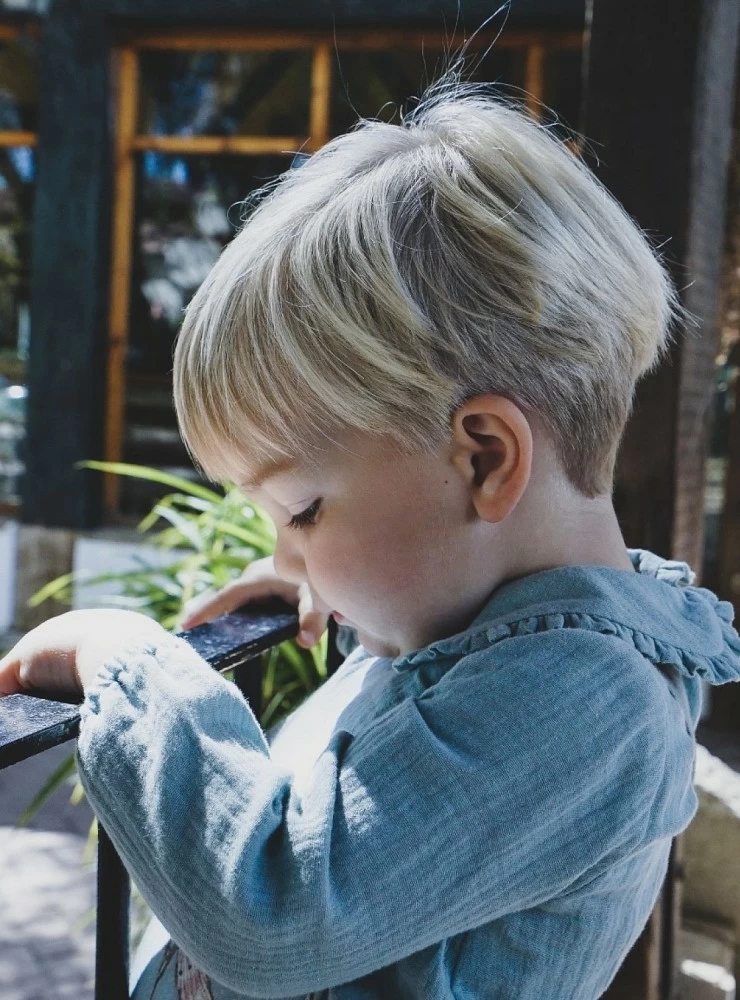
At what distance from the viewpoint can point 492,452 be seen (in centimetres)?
94

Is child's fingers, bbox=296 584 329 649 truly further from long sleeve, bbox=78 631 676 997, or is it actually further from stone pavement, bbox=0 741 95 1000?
stone pavement, bbox=0 741 95 1000

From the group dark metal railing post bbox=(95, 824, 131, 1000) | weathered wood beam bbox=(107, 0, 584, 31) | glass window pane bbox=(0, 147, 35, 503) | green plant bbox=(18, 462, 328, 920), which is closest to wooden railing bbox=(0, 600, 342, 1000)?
dark metal railing post bbox=(95, 824, 131, 1000)

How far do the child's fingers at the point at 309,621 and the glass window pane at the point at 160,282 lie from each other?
5157 millimetres

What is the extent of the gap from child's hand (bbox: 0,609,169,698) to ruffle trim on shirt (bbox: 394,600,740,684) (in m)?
0.26

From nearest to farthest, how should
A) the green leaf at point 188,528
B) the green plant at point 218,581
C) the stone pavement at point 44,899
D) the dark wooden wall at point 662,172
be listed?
1. the dark wooden wall at point 662,172
2. the green plant at point 218,581
3. the stone pavement at point 44,899
4. the green leaf at point 188,528

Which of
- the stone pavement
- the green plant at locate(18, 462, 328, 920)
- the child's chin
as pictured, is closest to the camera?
the child's chin

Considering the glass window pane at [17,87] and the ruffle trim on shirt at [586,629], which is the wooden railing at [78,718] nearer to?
the ruffle trim on shirt at [586,629]

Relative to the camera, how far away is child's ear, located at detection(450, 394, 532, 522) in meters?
0.92

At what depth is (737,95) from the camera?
2.42 m

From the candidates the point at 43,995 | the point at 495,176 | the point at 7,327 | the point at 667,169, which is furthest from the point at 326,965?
the point at 7,327

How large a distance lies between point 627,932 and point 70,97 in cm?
630

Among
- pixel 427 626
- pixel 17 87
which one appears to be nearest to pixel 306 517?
pixel 427 626

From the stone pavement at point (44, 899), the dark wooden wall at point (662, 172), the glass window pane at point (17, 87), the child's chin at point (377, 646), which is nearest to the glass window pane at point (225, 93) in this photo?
the glass window pane at point (17, 87)

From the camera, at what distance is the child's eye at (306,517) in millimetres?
978
